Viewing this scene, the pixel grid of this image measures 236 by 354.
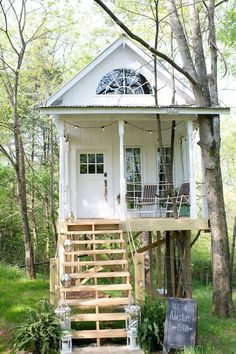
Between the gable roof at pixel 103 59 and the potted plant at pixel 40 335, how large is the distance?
612cm

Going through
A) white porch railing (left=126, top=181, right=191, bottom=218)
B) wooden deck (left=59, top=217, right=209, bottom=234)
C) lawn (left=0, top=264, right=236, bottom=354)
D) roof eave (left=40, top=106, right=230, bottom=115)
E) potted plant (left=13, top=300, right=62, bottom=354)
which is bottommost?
lawn (left=0, top=264, right=236, bottom=354)

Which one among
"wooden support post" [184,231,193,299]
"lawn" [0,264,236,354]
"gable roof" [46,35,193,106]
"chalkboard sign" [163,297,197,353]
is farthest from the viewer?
"gable roof" [46,35,193,106]

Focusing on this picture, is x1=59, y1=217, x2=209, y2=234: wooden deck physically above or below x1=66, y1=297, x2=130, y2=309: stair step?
above

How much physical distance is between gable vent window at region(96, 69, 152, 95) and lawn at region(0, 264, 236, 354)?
6.24m

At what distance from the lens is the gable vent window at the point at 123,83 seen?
1188cm

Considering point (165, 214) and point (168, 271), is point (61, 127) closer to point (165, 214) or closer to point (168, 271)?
point (165, 214)

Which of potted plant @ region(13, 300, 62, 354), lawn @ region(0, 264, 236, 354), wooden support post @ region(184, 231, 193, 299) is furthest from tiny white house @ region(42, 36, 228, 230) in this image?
potted plant @ region(13, 300, 62, 354)

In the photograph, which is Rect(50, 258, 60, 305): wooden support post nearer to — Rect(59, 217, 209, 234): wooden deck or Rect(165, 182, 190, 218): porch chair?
Rect(59, 217, 209, 234): wooden deck

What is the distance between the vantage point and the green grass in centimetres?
923

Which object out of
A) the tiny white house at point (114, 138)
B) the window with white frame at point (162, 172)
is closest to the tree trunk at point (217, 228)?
the tiny white house at point (114, 138)

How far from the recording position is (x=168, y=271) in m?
12.9

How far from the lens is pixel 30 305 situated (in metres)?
9.88

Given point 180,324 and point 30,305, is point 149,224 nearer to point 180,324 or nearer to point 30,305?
point 180,324

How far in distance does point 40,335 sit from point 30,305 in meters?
3.15
